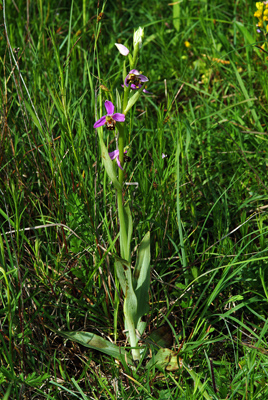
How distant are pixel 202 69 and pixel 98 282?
1829mm

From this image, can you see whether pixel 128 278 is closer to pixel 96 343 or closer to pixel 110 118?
pixel 96 343

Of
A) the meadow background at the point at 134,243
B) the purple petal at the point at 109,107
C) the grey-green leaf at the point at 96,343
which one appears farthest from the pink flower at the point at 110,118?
the grey-green leaf at the point at 96,343

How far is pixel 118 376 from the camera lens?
1.64 m

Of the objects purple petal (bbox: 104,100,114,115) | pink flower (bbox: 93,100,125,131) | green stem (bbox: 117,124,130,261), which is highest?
purple petal (bbox: 104,100,114,115)

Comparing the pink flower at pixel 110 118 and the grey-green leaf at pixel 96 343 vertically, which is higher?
the pink flower at pixel 110 118

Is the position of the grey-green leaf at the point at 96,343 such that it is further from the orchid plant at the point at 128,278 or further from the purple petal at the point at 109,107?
the purple petal at the point at 109,107

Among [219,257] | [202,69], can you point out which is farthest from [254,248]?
[202,69]

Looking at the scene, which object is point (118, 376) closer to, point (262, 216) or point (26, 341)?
point (26, 341)

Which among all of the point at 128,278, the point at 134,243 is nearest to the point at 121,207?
the point at 128,278

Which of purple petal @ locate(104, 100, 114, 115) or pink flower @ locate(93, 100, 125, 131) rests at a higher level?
purple petal @ locate(104, 100, 114, 115)

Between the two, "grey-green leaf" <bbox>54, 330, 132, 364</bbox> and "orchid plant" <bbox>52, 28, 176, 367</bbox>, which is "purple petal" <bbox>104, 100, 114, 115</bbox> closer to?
"orchid plant" <bbox>52, 28, 176, 367</bbox>

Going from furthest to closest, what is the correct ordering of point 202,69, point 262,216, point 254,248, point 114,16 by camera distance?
point 114,16 < point 202,69 < point 262,216 < point 254,248

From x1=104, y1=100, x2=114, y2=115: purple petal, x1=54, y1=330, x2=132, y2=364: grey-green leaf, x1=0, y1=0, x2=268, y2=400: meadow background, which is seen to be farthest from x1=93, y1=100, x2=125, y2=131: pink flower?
x1=54, y1=330, x2=132, y2=364: grey-green leaf

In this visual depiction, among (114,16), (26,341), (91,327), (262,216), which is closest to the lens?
(26,341)
